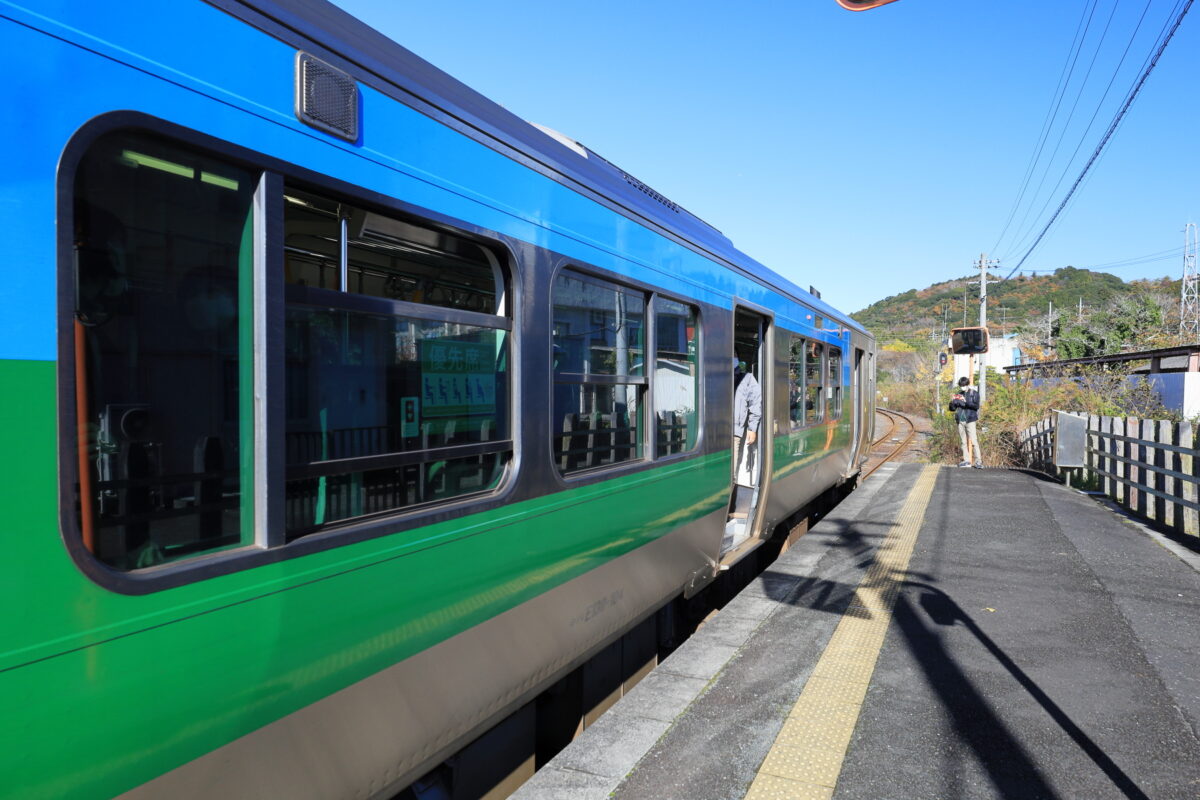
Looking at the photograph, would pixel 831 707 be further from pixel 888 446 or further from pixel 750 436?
pixel 888 446

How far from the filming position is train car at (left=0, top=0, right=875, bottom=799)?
1435mm

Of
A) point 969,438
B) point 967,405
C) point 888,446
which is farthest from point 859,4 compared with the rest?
point 888,446

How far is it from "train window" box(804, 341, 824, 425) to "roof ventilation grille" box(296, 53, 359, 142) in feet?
20.8

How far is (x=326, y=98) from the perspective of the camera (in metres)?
2.04

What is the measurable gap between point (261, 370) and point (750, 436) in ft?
15.7

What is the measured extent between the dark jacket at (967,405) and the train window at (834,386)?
4.37 metres

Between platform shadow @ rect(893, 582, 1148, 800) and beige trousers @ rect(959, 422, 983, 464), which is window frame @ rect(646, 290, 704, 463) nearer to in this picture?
platform shadow @ rect(893, 582, 1148, 800)

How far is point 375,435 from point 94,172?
957 mm

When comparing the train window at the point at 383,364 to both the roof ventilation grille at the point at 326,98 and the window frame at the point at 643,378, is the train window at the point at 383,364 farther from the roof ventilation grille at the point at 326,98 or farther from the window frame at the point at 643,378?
the window frame at the point at 643,378

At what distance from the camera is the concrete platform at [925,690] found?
2951 millimetres

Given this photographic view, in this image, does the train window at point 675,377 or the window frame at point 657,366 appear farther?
the train window at point 675,377

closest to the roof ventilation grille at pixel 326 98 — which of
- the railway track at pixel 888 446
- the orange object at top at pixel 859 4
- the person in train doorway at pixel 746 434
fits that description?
the orange object at top at pixel 859 4

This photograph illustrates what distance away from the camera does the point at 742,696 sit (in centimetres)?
368

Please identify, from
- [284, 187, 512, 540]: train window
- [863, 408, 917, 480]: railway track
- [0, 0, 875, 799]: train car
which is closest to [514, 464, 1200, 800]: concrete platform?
[0, 0, 875, 799]: train car
